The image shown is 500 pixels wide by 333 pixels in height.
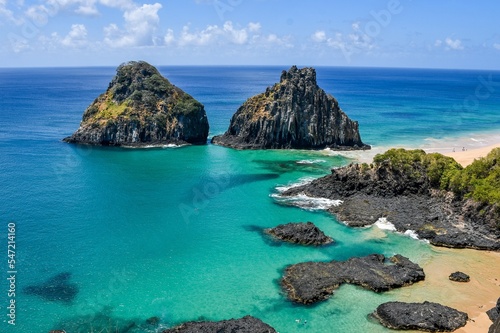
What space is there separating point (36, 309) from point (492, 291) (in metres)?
41.0

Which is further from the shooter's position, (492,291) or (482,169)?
Answer: (482,169)

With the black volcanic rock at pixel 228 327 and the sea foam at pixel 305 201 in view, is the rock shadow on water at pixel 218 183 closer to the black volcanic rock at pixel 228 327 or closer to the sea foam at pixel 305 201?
the sea foam at pixel 305 201

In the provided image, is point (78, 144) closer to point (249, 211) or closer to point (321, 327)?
point (249, 211)

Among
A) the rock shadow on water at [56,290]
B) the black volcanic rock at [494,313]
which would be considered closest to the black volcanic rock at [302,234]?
the black volcanic rock at [494,313]

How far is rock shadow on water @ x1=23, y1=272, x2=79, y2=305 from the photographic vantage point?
126 feet

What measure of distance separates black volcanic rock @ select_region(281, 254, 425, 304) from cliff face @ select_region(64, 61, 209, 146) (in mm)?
68788

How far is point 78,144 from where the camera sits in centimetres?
10344

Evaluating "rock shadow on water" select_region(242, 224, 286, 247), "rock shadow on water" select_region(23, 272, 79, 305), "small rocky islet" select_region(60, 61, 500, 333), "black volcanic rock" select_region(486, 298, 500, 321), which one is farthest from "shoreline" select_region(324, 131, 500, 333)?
"rock shadow on water" select_region(23, 272, 79, 305)

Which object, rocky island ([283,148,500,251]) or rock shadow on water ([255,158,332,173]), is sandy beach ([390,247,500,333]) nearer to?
rocky island ([283,148,500,251])

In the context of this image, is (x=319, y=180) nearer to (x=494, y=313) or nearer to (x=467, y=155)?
(x=494, y=313)

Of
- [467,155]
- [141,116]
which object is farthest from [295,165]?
[141,116]

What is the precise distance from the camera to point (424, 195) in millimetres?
63438

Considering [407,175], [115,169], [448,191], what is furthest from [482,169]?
[115,169]

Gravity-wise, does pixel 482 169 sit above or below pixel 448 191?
above
